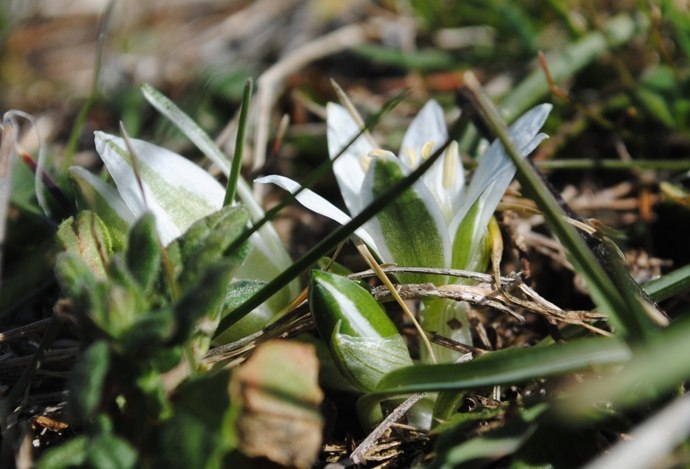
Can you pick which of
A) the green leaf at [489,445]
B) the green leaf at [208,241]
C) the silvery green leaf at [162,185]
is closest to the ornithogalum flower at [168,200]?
the silvery green leaf at [162,185]

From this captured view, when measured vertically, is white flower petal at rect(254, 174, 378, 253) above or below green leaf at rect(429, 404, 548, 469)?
above

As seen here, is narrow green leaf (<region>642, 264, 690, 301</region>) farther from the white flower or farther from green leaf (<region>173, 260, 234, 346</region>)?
green leaf (<region>173, 260, 234, 346</region>)

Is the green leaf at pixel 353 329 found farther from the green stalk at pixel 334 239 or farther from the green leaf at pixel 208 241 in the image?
the green leaf at pixel 208 241

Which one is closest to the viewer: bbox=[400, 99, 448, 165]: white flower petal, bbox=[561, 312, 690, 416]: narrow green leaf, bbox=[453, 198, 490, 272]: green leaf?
bbox=[561, 312, 690, 416]: narrow green leaf

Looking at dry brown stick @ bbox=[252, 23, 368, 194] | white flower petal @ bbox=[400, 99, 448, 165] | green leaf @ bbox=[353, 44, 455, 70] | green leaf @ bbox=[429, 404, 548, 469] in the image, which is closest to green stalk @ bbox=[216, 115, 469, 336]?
green leaf @ bbox=[429, 404, 548, 469]

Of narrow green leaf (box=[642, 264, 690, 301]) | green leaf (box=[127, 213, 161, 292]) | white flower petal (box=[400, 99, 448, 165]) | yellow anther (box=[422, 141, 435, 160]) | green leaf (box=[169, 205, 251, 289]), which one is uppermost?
green leaf (box=[127, 213, 161, 292])

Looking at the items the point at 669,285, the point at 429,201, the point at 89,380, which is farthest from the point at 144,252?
the point at 669,285
